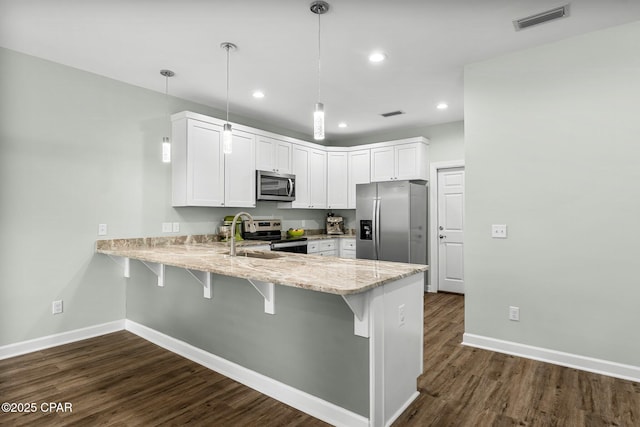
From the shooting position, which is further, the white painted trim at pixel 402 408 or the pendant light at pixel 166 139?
the pendant light at pixel 166 139

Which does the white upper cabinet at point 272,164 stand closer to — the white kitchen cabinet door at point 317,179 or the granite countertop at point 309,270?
the white kitchen cabinet door at point 317,179

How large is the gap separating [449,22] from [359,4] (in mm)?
726

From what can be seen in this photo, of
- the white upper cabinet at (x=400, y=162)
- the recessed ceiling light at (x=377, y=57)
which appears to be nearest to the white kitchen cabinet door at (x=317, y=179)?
the white upper cabinet at (x=400, y=162)

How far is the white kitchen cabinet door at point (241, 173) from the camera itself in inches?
167

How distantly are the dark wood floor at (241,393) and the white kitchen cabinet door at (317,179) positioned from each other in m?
3.15

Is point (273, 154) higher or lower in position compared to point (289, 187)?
higher

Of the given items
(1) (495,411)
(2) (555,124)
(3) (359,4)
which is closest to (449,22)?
(3) (359,4)

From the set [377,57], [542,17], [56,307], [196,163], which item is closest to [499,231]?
[542,17]

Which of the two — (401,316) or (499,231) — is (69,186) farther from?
(499,231)

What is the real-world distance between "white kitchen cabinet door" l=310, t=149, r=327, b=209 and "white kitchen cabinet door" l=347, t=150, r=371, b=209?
0.43 metres

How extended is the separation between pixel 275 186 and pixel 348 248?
1.71 meters

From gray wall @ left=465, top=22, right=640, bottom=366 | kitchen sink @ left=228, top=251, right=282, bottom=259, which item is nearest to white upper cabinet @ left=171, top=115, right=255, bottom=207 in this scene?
Result: kitchen sink @ left=228, top=251, right=282, bottom=259

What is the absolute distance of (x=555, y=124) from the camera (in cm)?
278

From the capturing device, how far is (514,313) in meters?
2.94
